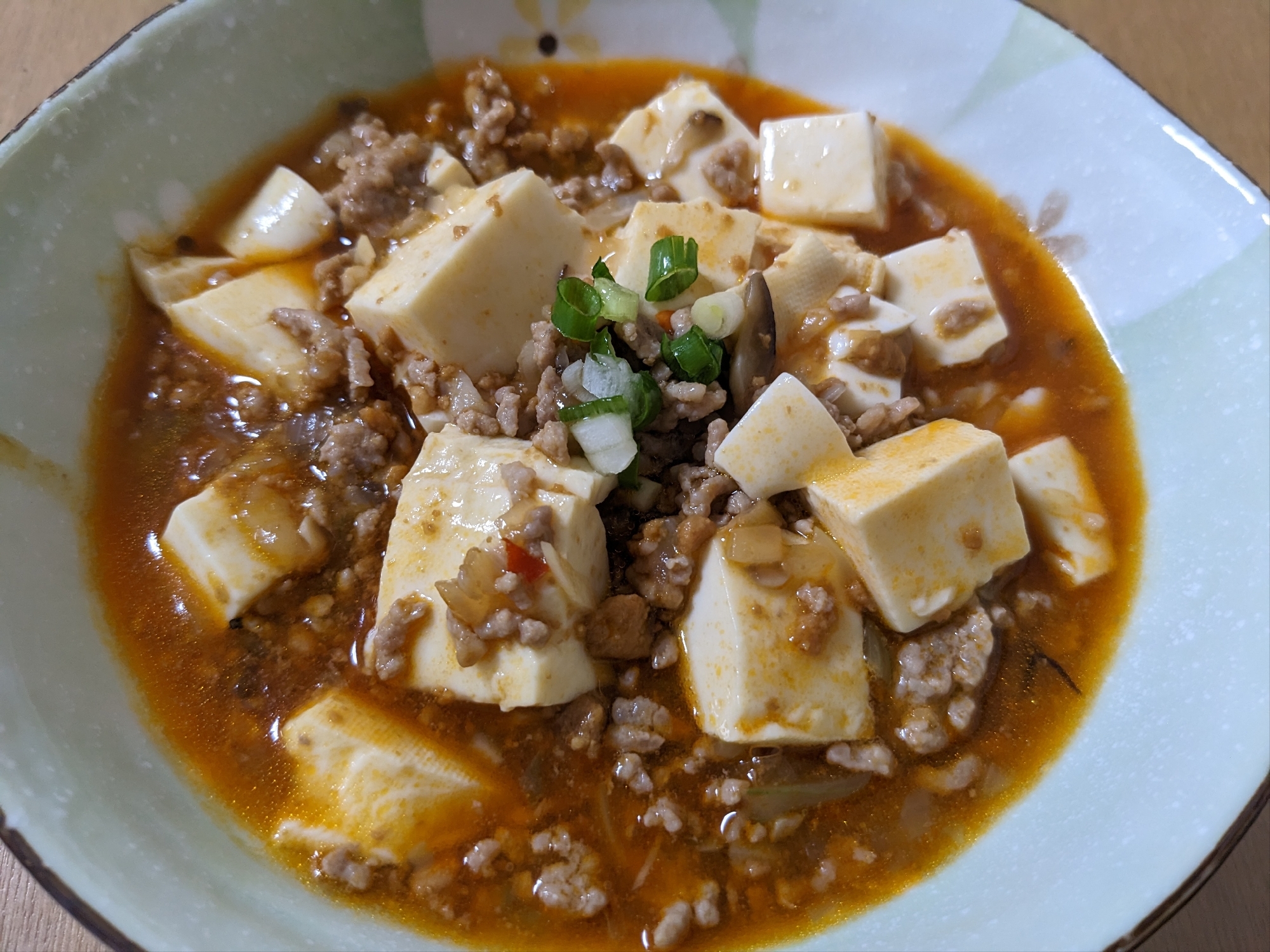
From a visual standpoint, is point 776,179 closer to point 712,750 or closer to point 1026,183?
point 1026,183

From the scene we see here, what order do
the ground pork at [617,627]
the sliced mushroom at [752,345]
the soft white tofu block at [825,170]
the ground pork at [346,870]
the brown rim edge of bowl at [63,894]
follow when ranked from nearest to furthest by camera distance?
the brown rim edge of bowl at [63,894] → the ground pork at [346,870] → the ground pork at [617,627] → the sliced mushroom at [752,345] → the soft white tofu block at [825,170]

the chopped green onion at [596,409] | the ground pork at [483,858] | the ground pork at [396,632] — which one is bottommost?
the ground pork at [483,858]

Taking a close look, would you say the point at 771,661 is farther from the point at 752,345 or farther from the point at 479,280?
the point at 479,280

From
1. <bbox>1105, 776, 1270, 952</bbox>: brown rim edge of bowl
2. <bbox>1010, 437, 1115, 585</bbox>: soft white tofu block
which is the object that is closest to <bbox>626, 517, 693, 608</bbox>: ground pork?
<bbox>1010, 437, 1115, 585</bbox>: soft white tofu block

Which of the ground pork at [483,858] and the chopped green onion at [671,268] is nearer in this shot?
the ground pork at [483,858]

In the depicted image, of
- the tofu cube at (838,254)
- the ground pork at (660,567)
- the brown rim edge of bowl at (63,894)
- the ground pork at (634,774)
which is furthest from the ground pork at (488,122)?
the brown rim edge of bowl at (63,894)

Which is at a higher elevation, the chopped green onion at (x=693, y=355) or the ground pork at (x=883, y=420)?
the chopped green onion at (x=693, y=355)

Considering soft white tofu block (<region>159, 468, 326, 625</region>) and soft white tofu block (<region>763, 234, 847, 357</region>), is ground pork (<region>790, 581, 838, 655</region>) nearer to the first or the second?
soft white tofu block (<region>763, 234, 847, 357</region>)

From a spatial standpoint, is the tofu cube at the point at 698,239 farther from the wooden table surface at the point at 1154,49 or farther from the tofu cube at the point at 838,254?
the wooden table surface at the point at 1154,49
